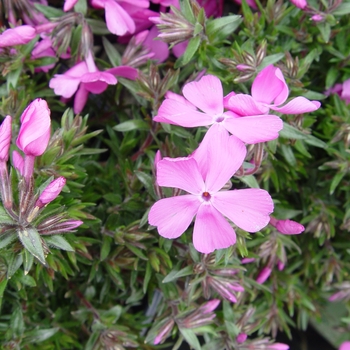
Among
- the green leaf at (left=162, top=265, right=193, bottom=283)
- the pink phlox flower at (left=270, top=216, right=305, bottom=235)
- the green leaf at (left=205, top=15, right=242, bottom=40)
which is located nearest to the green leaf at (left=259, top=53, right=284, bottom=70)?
the green leaf at (left=205, top=15, right=242, bottom=40)

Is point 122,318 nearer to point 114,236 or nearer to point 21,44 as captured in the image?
point 114,236

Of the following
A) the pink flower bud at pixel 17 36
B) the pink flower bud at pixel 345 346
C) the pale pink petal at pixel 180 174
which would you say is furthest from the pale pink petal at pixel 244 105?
the pink flower bud at pixel 345 346

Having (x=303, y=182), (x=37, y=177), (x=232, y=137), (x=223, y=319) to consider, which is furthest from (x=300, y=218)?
(x=37, y=177)

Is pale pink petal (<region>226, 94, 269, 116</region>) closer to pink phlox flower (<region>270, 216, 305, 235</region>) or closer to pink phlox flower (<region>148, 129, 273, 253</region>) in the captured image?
pink phlox flower (<region>148, 129, 273, 253</region>)

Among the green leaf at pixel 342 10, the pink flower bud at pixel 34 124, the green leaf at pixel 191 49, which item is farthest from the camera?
the green leaf at pixel 342 10

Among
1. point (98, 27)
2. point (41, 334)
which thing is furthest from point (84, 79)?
point (41, 334)

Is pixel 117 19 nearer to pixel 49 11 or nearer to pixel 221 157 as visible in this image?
pixel 49 11

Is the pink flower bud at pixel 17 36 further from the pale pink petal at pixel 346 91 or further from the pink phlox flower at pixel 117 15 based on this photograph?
the pale pink petal at pixel 346 91
